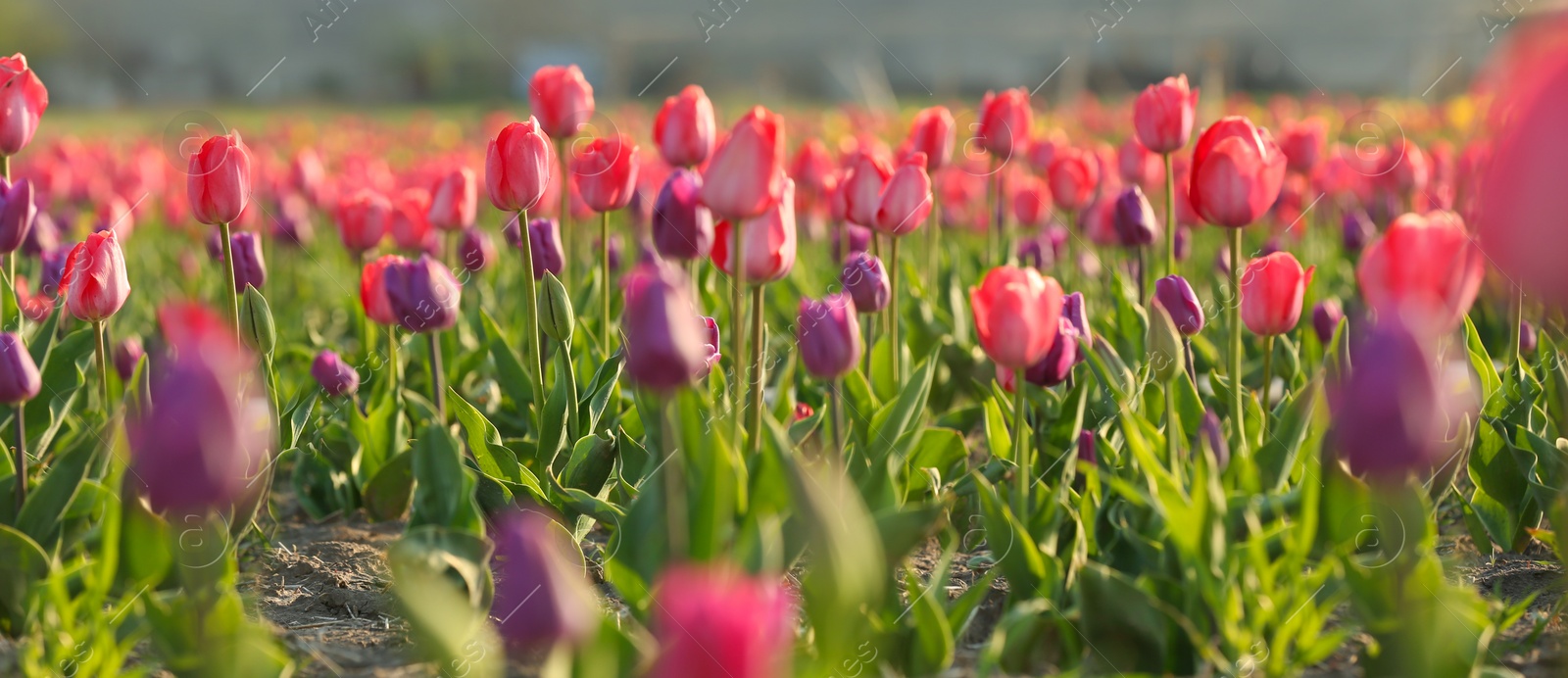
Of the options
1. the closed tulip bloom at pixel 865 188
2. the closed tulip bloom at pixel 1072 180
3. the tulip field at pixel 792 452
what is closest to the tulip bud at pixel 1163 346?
the tulip field at pixel 792 452

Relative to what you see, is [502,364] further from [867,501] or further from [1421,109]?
[1421,109]

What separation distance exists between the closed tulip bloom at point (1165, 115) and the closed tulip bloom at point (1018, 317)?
1.45m

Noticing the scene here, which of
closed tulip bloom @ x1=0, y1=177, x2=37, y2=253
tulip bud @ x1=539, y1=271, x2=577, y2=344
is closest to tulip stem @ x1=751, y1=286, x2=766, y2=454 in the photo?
tulip bud @ x1=539, y1=271, x2=577, y2=344

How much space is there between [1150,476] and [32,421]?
2305 millimetres

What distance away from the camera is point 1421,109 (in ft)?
38.0

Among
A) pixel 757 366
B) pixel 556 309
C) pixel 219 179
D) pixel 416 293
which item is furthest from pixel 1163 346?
pixel 219 179

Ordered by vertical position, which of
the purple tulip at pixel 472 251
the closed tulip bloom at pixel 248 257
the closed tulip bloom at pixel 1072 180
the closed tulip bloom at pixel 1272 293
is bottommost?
the purple tulip at pixel 472 251

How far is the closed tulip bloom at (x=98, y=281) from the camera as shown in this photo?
2.25 m

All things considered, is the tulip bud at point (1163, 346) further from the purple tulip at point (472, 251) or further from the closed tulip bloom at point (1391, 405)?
the purple tulip at point (472, 251)

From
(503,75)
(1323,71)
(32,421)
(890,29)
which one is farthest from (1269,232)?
(503,75)

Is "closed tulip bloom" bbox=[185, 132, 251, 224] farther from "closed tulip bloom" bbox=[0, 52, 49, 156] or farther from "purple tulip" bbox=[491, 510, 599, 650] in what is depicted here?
"purple tulip" bbox=[491, 510, 599, 650]

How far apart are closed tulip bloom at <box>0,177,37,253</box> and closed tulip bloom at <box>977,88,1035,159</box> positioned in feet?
8.02

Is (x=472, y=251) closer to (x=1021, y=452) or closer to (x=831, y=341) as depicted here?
(x=831, y=341)

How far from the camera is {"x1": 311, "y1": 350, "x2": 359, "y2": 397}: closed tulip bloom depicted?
8.79ft
